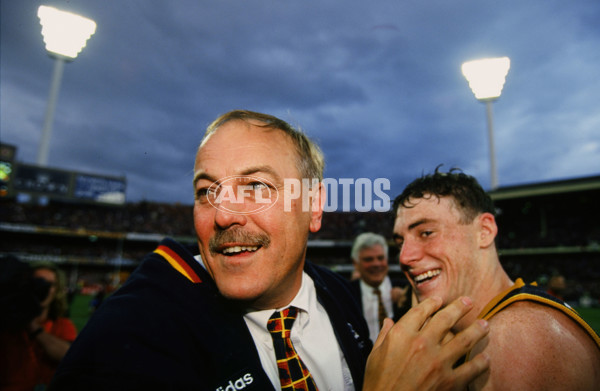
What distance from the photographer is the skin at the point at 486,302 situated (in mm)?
1376

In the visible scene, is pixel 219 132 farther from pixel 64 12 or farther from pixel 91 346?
pixel 64 12

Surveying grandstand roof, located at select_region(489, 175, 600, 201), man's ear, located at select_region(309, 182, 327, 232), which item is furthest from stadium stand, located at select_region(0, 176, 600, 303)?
man's ear, located at select_region(309, 182, 327, 232)

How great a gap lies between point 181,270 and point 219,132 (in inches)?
26.8

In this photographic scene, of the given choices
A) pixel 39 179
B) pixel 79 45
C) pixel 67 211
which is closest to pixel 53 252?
pixel 67 211

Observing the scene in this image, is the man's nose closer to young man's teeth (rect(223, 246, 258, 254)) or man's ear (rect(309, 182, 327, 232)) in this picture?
young man's teeth (rect(223, 246, 258, 254))

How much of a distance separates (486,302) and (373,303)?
10.4ft

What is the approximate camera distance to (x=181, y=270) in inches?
58.9

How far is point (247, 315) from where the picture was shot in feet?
5.46

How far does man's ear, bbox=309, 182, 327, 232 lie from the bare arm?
85cm

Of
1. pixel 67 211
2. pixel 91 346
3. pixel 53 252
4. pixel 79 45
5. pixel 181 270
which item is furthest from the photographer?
pixel 67 211

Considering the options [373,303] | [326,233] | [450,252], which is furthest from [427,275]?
[326,233]

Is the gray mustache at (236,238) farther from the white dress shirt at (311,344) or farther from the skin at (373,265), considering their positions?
the skin at (373,265)

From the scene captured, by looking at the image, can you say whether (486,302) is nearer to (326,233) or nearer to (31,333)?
(31,333)

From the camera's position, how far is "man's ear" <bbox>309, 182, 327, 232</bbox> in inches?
78.3
